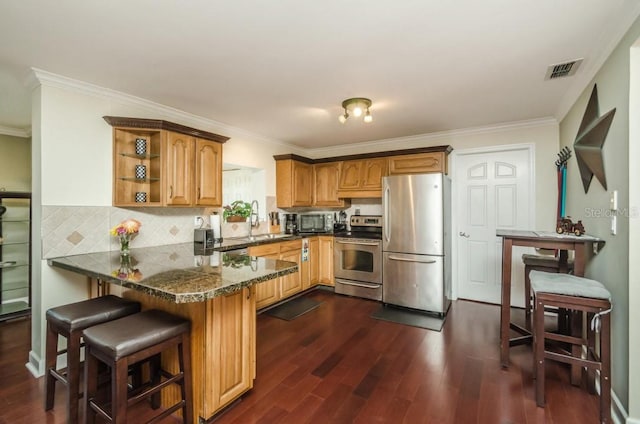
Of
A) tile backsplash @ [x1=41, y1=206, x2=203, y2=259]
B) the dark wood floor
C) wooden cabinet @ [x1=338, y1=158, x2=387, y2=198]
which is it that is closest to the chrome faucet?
tile backsplash @ [x1=41, y1=206, x2=203, y2=259]

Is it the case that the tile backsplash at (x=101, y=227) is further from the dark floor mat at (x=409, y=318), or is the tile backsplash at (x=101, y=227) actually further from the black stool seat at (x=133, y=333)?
the dark floor mat at (x=409, y=318)

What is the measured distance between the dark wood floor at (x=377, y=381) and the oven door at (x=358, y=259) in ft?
3.07

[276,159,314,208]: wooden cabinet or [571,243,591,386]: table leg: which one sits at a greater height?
[276,159,314,208]: wooden cabinet

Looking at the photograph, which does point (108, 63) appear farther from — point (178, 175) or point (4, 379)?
point (4, 379)

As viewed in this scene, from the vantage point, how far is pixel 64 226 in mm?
2428

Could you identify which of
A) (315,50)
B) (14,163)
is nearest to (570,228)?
(315,50)

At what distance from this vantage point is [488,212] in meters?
3.95

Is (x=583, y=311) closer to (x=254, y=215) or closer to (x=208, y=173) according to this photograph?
(x=208, y=173)

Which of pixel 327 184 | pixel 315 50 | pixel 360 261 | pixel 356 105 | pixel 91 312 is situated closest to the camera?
pixel 91 312

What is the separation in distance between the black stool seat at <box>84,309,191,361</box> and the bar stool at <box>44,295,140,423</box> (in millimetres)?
307

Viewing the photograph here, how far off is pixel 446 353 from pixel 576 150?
7.26 ft

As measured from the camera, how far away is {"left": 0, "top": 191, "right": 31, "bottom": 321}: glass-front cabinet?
347 centimetres

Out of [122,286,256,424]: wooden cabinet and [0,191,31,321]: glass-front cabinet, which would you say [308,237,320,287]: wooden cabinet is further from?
[0,191,31,321]: glass-front cabinet

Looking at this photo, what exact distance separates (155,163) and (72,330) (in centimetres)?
168
